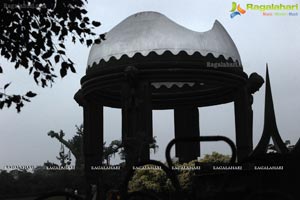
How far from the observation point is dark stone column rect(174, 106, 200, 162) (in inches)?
1038

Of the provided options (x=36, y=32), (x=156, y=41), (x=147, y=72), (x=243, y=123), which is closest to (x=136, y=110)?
(x=147, y=72)

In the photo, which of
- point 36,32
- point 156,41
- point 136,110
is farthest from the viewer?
point 156,41

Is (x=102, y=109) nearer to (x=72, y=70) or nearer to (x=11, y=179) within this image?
(x=72, y=70)

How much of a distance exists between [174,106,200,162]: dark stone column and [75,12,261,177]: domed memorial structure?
82.3 inches

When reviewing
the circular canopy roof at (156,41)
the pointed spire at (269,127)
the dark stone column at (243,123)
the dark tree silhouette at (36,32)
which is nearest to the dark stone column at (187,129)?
the dark stone column at (243,123)

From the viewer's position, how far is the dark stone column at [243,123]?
21469mm

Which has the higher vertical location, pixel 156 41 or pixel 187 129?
pixel 156 41

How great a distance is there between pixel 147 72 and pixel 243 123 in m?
5.17

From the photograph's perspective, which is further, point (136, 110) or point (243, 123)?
point (243, 123)

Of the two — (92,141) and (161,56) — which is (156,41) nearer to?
(161,56)

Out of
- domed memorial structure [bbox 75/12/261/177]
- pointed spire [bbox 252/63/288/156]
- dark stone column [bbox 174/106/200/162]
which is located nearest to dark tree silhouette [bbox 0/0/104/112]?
pointed spire [bbox 252/63/288/156]

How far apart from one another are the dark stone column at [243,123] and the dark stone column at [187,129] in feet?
14.0

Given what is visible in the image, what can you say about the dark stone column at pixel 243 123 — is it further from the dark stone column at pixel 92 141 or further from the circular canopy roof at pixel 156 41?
the dark stone column at pixel 92 141

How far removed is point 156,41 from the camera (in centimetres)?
2162
